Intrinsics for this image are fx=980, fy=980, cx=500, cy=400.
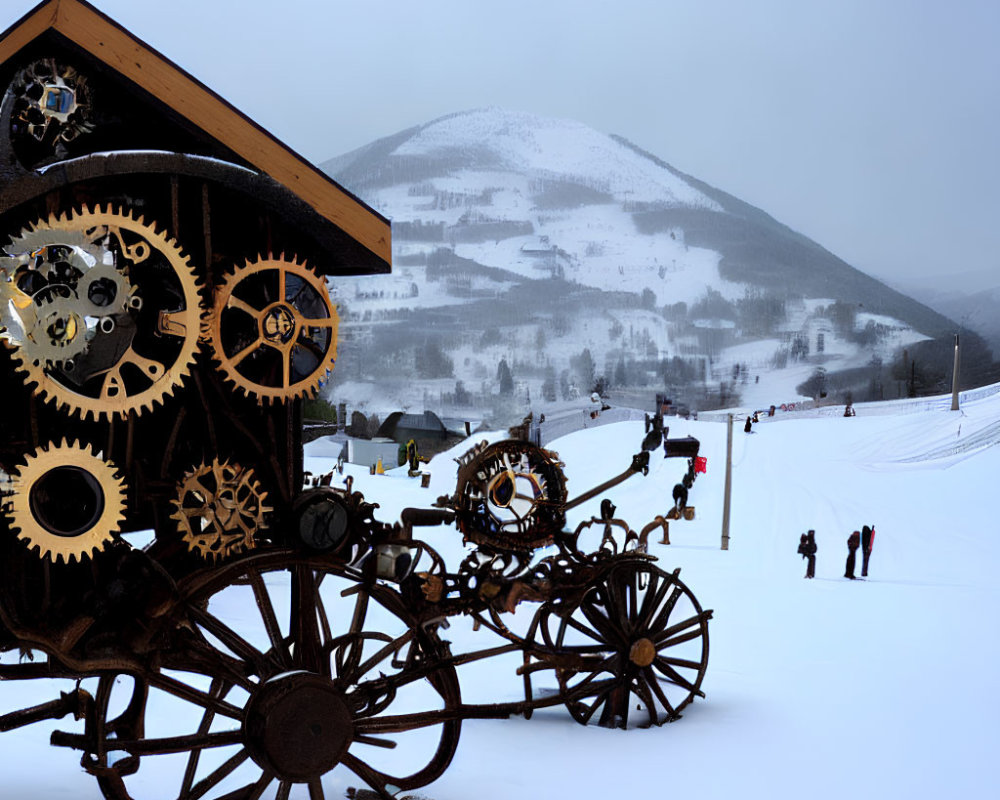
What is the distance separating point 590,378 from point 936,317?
12402mm

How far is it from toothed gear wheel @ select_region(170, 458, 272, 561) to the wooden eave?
4.40ft

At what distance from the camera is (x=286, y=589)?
10938 millimetres

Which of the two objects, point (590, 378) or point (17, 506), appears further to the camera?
point (590, 378)

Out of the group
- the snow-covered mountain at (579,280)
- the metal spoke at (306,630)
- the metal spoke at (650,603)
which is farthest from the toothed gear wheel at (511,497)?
A: the snow-covered mountain at (579,280)

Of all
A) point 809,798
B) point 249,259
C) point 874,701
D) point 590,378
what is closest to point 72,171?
point 249,259

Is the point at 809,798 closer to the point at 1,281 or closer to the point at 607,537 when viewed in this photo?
the point at 607,537

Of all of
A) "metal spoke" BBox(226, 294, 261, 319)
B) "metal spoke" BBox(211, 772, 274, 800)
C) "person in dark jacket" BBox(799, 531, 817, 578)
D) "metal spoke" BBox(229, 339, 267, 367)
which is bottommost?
"person in dark jacket" BBox(799, 531, 817, 578)

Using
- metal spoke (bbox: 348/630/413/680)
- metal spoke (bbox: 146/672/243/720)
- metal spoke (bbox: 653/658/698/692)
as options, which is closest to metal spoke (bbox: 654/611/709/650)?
metal spoke (bbox: 653/658/698/692)

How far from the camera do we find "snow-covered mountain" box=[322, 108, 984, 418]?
35.1 m

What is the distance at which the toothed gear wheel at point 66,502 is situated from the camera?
4.00m

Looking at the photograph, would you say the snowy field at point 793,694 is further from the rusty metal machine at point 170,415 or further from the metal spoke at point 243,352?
the metal spoke at point 243,352

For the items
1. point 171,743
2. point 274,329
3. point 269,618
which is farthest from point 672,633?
point 274,329

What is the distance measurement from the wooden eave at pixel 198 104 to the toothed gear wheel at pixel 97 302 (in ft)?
1.90

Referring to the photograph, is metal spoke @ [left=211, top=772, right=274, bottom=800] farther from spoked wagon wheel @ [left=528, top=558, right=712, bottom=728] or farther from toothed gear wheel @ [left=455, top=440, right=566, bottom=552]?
spoked wagon wheel @ [left=528, top=558, right=712, bottom=728]
